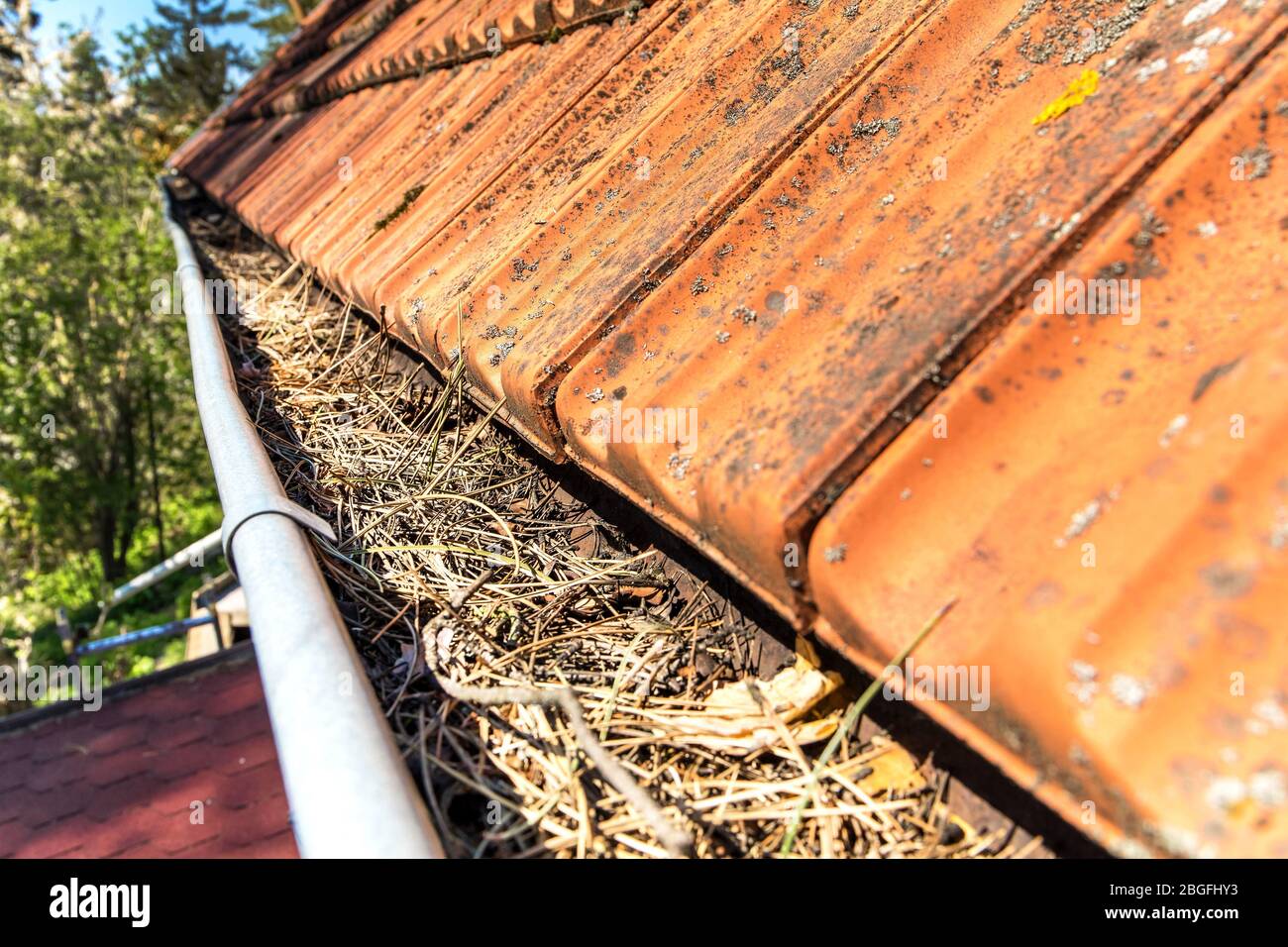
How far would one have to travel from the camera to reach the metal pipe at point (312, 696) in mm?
913

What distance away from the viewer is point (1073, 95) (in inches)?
46.4

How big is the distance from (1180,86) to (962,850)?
37.9 inches

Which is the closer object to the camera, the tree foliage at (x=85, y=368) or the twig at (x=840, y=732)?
the twig at (x=840, y=732)

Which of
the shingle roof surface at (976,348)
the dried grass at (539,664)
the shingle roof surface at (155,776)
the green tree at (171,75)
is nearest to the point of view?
the shingle roof surface at (976,348)

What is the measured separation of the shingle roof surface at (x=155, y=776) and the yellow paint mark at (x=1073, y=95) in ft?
10.4

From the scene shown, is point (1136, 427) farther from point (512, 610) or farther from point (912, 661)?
point (512, 610)

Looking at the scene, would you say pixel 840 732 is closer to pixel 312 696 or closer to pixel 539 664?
pixel 539 664

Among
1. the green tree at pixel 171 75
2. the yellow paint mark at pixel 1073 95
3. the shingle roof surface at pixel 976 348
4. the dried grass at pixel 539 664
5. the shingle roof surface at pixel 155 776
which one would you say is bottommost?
the shingle roof surface at pixel 155 776

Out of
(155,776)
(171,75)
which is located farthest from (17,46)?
(155,776)

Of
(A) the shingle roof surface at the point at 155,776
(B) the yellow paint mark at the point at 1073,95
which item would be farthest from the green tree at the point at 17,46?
(B) the yellow paint mark at the point at 1073,95

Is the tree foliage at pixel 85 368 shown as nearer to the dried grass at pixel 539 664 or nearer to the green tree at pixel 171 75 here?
the green tree at pixel 171 75

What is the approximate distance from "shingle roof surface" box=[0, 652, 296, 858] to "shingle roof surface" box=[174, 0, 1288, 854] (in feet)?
7.75

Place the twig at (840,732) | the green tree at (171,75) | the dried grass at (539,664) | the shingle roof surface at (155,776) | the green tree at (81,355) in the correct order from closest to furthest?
the twig at (840,732) → the dried grass at (539,664) → the shingle roof surface at (155,776) → the green tree at (81,355) → the green tree at (171,75)
